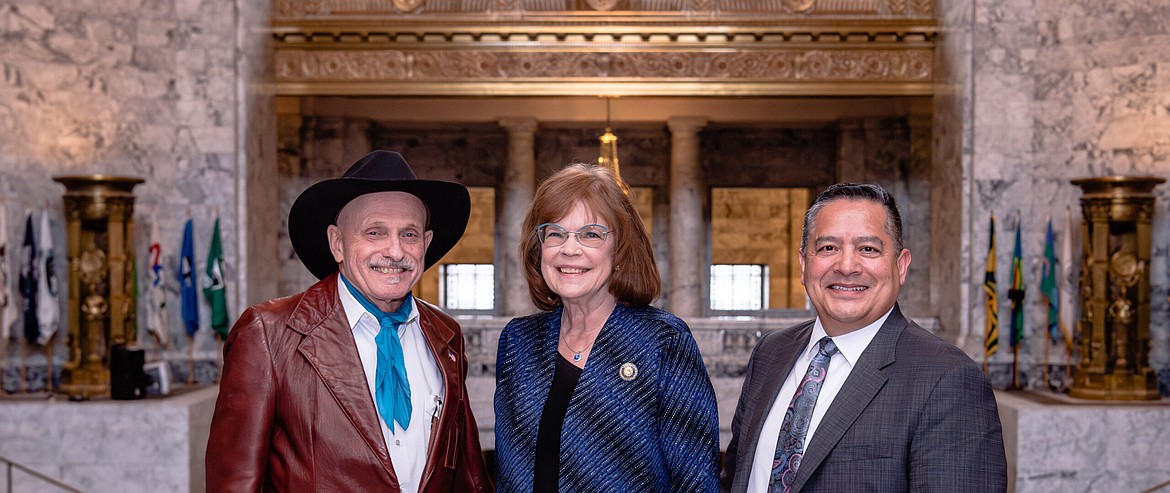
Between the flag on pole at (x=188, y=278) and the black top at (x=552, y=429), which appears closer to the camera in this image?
the black top at (x=552, y=429)

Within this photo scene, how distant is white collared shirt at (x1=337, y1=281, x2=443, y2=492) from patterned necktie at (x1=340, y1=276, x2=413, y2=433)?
2 cm

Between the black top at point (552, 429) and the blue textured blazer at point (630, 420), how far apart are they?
2 cm

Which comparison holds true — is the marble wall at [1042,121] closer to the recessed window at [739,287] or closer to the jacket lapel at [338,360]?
the jacket lapel at [338,360]

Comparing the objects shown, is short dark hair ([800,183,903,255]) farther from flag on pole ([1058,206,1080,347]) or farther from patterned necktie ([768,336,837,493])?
flag on pole ([1058,206,1080,347])

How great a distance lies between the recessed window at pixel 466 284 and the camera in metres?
19.3

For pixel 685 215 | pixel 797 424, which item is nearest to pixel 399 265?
pixel 797 424

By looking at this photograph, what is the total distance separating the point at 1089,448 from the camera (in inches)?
301

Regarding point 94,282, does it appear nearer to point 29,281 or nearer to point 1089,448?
point 29,281

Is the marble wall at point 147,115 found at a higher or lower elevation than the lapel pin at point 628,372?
higher

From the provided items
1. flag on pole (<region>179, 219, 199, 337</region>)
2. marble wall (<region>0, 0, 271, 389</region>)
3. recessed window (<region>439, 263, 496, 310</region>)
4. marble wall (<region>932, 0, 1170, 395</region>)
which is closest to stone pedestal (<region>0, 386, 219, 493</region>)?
marble wall (<region>0, 0, 271, 389</region>)

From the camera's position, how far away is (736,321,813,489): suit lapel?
109 inches

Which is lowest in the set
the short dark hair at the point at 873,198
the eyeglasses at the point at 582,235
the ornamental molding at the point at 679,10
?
the eyeglasses at the point at 582,235

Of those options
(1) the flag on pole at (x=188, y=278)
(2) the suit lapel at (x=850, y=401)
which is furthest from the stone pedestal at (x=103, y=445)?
(2) the suit lapel at (x=850, y=401)

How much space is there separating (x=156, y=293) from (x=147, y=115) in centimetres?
187
